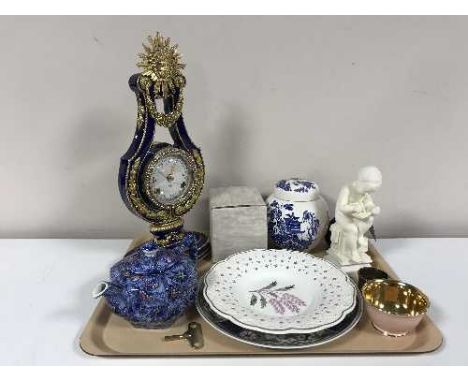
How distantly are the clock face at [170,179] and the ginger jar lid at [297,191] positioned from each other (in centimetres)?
18

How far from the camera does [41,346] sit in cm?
68

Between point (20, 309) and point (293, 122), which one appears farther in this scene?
point (293, 122)

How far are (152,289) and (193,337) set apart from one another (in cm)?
9

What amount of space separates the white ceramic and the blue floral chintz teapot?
23 cm

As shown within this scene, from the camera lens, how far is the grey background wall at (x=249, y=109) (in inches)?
36.8

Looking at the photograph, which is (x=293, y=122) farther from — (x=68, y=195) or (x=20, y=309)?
(x=20, y=309)

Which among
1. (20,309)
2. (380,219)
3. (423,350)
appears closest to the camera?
(423,350)

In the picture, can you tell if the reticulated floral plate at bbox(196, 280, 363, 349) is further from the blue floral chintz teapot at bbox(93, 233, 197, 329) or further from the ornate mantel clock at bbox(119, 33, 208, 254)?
the ornate mantel clock at bbox(119, 33, 208, 254)

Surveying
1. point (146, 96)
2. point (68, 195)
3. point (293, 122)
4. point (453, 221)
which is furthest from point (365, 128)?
point (68, 195)

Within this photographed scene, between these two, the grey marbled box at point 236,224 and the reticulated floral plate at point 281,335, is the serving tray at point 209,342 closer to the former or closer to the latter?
the reticulated floral plate at point 281,335

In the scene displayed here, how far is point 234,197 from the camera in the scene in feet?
2.99

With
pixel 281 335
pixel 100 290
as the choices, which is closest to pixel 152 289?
pixel 100 290

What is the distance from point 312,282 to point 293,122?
13.8 inches

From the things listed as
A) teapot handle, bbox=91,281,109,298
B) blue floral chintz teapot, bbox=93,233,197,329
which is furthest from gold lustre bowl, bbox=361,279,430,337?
teapot handle, bbox=91,281,109,298
